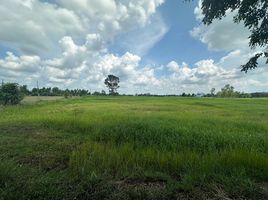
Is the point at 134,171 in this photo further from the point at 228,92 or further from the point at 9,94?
the point at 228,92

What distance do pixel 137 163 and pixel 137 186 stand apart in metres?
1.36

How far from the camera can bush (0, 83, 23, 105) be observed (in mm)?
41125

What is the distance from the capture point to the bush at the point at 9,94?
135 feet

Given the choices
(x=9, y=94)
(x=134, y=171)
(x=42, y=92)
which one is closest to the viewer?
(x=134, y=171)

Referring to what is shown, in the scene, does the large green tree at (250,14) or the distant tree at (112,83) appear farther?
the distant tree at (112,83)

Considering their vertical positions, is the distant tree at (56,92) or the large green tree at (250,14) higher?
the large green tree at (250,14)

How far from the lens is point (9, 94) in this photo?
4134cm

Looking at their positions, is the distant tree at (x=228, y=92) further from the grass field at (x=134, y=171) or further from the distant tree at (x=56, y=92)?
the grass field at (x=134, y=171)

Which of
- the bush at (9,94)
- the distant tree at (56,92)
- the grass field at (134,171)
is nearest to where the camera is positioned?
the grass field at (134,171)

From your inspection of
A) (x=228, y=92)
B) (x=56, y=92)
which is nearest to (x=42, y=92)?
(x=56, y=92)

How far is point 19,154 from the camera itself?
6.91m

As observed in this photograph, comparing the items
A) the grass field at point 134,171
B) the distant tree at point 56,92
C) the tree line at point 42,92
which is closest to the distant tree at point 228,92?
the tree line at point 42,92

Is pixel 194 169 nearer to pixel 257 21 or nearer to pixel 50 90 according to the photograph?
pixel 257 21

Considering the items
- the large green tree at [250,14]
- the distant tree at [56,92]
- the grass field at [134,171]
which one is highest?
the large green tree at [250,14]
